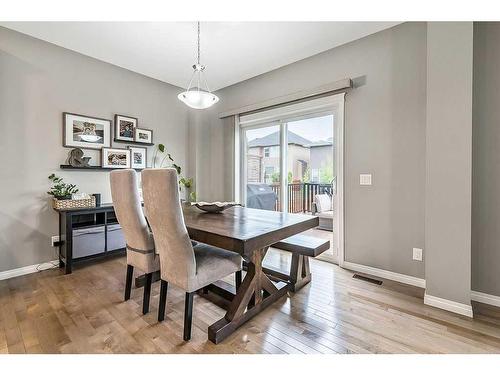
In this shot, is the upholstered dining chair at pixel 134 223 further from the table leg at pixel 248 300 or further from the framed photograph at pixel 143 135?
the framed photograph at pixel 143 135

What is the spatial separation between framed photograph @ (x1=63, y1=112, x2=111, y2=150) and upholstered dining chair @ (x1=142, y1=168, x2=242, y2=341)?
215 centimetres

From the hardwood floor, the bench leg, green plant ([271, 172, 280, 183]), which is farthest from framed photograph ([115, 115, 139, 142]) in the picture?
the bench leg

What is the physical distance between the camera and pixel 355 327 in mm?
1698

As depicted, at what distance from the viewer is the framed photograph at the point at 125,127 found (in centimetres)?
341

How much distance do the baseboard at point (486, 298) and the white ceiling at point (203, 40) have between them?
106 inches

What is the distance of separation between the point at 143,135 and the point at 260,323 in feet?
10.4

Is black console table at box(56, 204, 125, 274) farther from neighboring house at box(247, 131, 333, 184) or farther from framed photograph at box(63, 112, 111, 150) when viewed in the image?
neighboring house at box(247, 131, 333, 184)

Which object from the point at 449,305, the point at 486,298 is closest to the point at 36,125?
the point at 449,305

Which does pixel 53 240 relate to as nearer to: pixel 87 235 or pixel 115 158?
pixel 87 235

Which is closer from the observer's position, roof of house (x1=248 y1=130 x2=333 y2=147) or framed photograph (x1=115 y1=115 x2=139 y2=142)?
roof of house (x1=248 y1=130 x2=333 y2=147)

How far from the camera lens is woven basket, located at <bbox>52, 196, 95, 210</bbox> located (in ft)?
8.78

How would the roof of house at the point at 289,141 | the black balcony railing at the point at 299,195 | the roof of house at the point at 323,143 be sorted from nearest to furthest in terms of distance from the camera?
the roof of house at the point at 323,143 → the roof of house at the point at 289,141 → the black balcony railing at the point at 299,195

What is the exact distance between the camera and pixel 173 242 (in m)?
1.56

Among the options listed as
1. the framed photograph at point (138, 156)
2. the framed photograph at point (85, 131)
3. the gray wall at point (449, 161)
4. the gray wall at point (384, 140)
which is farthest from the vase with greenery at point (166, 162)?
the gray wall at point (449, 161)
